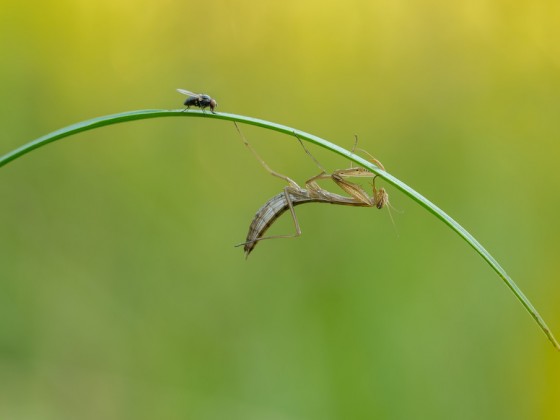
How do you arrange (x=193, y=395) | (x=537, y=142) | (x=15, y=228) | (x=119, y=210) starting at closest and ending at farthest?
(x=193, y=395) → (x=15, y=228) → (x=119, y=210) → (x=537, y=142)

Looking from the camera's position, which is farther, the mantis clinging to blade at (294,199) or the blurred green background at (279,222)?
the blurred green background at (279,222)

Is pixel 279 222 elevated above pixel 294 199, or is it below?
above

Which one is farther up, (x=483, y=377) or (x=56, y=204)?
(x=56, y=204)

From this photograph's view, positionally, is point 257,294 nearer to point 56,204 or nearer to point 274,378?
point 274,378

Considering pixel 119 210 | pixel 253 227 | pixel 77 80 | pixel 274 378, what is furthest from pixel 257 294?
pixel 77 80

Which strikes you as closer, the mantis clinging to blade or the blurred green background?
the mantis clinging to blade

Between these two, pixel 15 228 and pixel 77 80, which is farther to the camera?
pixel 77 80

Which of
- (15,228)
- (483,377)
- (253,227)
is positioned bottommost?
(483,377)

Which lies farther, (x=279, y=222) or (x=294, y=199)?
(x=279, y=222)
